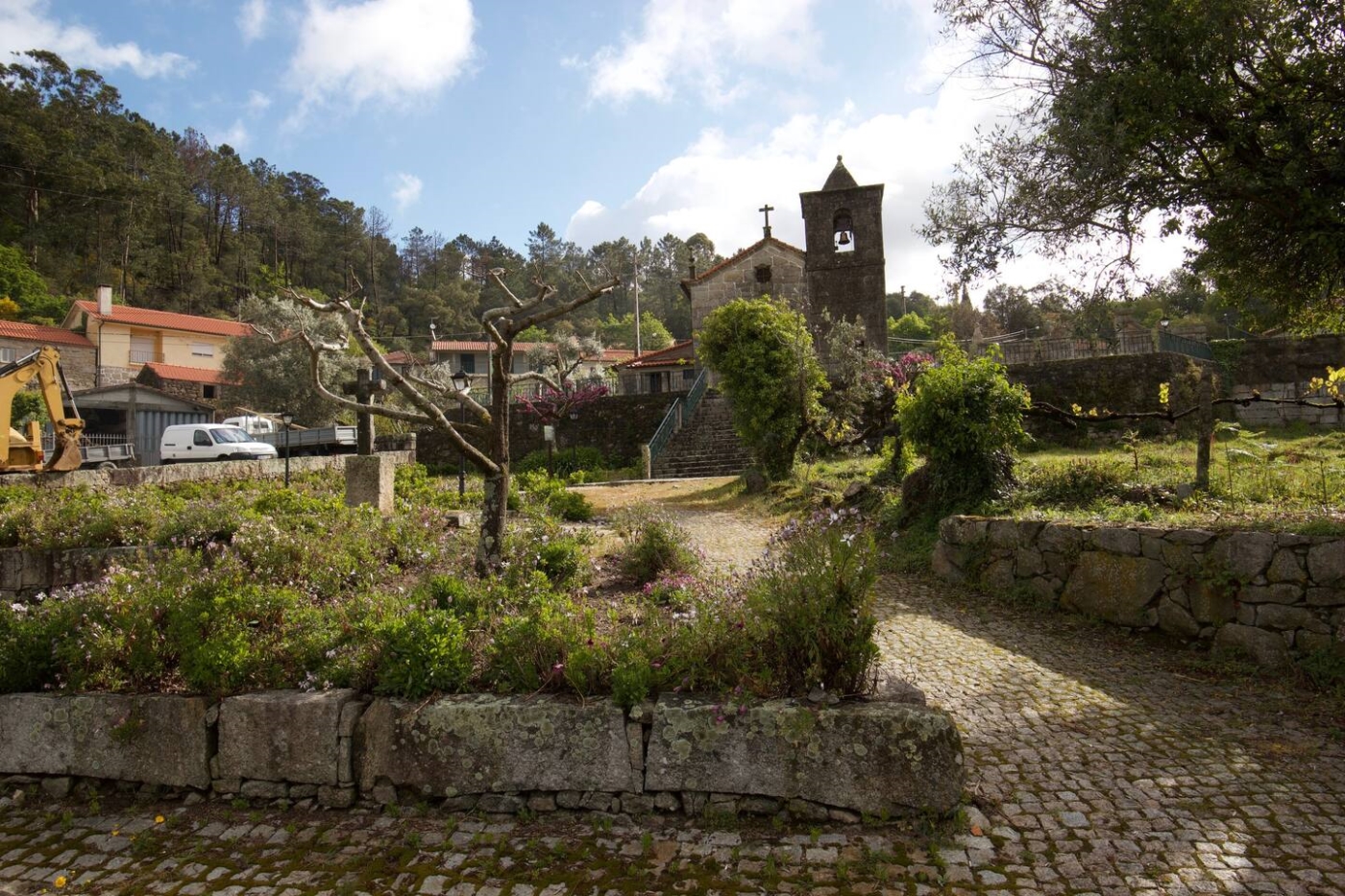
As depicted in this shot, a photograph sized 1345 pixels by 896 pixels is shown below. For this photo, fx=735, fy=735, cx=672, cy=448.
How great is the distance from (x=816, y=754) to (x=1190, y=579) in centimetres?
403

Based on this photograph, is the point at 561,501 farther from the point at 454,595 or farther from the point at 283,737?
the point at 283,737

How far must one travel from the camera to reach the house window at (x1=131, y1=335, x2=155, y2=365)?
3950 cm

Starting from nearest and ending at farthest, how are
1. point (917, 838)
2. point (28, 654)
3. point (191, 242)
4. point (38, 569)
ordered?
point (917, 838), point (28, 654), point (38, 569), point (191, 242)

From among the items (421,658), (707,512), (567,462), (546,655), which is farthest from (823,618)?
(567,462)

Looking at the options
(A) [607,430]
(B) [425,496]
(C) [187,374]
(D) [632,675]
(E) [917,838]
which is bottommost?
(E) [917,838]

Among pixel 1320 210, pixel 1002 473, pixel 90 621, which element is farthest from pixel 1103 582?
pixel 90 621

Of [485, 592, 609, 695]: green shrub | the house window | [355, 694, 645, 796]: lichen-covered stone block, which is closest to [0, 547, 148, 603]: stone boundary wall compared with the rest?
[355, 694, 645, 796]: lichen-covered stone block

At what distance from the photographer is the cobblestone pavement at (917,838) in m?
3.06

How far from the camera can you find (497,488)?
6270 millimetres

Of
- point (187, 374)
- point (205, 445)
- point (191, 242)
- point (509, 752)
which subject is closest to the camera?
point (509, 752)

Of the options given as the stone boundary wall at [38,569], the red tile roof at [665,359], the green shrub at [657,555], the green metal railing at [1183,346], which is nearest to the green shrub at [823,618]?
the green shrub at [657,555]

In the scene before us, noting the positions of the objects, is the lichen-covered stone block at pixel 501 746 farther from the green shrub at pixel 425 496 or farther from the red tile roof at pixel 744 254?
the red tile roof at pixel 744 254

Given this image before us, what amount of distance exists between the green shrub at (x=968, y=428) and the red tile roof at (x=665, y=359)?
23253 millimetres

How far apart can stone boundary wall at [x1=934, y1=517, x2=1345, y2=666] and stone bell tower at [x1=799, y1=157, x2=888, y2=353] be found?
17.7m
